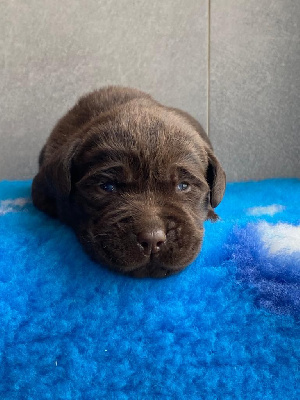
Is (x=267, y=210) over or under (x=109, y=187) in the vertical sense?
under

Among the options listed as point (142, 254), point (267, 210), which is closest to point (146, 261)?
point (142, 254)

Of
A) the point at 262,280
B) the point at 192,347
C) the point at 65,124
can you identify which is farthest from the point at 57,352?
the point at 65,124

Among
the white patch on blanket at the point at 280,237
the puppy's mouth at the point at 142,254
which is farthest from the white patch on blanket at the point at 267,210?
the puppy's mouth at the point at 142,254

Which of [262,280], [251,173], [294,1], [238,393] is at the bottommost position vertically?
[251,173]

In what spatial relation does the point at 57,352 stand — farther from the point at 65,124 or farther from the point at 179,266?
the point at 65,124

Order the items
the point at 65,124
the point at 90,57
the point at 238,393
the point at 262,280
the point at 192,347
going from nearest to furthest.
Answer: the point at 238,393 < the point at 192,347 < the point at 262,280 < the point at 65,124 < the point at 90,57

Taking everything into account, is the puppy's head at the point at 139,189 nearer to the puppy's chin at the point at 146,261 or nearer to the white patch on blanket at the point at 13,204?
the puppy's chin at the point at 146,261

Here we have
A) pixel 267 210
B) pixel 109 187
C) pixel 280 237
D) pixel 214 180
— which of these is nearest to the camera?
pixel 280 237

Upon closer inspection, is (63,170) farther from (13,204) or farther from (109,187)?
(13,204)
